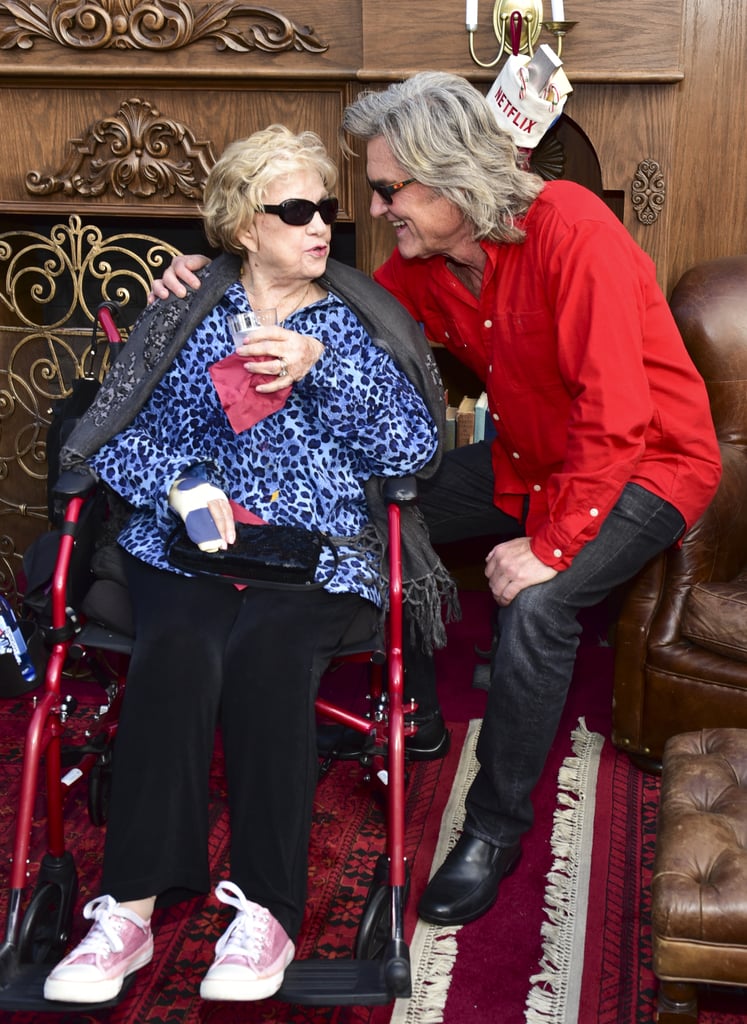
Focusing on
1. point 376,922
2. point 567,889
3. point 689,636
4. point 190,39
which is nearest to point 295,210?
point 190,39

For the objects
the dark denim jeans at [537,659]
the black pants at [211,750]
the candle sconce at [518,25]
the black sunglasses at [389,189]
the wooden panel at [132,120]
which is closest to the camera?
the black pants at [211,750]

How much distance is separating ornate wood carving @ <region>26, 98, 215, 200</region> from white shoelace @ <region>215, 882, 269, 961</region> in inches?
78.7

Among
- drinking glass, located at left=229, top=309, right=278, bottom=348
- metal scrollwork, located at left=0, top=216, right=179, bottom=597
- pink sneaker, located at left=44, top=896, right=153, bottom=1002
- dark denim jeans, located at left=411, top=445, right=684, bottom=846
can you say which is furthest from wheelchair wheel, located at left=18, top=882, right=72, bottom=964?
metal scrollwork, located at left=0, top=216, right=179, bottom=597

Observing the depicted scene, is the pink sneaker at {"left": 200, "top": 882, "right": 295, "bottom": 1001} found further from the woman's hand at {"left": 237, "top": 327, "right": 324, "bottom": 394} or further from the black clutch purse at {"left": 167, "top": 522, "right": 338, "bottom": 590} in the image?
the woman's hand at {"left": 237, "top": 327, "right": 324, "bottom": 394}

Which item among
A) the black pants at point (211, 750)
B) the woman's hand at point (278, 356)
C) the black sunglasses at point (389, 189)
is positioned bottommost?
the black pants at point (211, 750)

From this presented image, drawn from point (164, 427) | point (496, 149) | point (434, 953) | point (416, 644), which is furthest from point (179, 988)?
point (496, 149)

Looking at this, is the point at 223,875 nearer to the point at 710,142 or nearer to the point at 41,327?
the point at 41,327

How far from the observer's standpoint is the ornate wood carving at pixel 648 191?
9.54 feet

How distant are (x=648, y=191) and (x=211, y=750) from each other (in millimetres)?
1895

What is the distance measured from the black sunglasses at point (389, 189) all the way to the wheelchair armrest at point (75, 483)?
81 centimetres

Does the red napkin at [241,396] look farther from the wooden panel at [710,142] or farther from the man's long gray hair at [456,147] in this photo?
the wooden panel at [710,142]

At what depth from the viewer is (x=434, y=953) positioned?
2.05m

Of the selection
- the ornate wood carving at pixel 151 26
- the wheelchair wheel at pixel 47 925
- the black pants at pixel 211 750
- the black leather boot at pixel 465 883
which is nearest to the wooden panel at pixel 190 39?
the ornate wood carving at pixel 151 26

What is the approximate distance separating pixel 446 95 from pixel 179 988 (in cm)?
175
